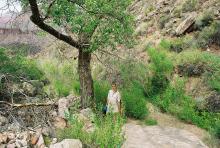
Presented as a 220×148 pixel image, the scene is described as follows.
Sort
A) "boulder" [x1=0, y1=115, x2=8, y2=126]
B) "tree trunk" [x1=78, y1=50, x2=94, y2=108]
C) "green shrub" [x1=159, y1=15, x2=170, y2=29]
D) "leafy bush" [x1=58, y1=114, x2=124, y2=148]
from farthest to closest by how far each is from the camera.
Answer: "green shrub" [x1=159, y1=15, x2=170, y2=29] → "tree trunk" [x1=78, y1=50, x2=94, y2=108] → "boulder" [x1=0, y1=115, x2=8, y2=126] → "leafy bush" [x1=58, y1=114, x2=124, y2=148]

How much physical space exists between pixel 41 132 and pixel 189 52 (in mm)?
10001

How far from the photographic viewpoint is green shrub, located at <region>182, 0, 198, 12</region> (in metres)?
24.8

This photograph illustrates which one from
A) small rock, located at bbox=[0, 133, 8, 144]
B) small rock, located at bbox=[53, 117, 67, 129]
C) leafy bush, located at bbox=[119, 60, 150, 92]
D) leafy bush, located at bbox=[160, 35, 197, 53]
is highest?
leafy bush, located at bbox=[160, 35, 197, 53]

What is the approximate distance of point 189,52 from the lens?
2036 cm

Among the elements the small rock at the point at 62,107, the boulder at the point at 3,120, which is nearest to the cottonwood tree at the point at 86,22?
the small rock at the point at 62,107

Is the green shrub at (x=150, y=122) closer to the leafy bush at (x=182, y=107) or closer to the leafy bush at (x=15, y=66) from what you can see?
the leafy bush at (x=182, y=107)

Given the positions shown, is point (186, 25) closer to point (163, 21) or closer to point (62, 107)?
point (163, 21)

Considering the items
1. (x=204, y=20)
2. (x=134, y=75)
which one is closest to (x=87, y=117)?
(x=134, y=75)

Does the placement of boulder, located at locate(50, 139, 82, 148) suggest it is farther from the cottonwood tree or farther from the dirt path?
the cottonwood tree

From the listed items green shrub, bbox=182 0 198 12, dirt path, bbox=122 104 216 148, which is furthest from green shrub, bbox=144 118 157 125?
green shrub, bbox=182 0 198 12

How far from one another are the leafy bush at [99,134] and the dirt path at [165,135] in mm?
1506

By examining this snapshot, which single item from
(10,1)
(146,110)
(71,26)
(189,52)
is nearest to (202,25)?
(189,52)

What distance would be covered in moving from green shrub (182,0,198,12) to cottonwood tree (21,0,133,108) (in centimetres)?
976

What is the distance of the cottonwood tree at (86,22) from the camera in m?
14.0
